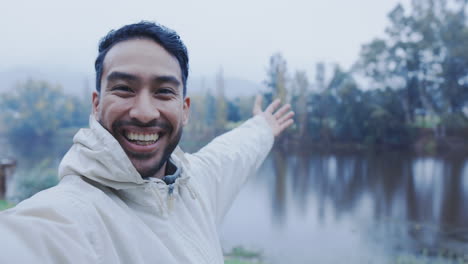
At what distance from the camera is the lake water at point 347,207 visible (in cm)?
344

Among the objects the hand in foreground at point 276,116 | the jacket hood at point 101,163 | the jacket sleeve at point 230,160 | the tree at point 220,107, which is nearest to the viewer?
the jacket hood at point 101,163

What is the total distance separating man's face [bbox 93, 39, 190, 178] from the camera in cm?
53

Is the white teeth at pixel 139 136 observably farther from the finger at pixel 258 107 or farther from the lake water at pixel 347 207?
the lake water at pixel 347 207

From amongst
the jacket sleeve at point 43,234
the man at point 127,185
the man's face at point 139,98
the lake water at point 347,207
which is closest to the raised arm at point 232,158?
the man at point 127,185

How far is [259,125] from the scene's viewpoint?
111cm

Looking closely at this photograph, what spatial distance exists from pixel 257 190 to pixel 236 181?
4713mm

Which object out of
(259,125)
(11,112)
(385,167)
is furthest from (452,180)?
(11,112)

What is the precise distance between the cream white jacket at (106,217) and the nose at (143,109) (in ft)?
0.20

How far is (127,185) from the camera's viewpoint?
471 millimetres

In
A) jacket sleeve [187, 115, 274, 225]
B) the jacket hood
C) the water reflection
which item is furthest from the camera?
the water reflection

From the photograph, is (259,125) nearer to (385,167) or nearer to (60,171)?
(60,171)

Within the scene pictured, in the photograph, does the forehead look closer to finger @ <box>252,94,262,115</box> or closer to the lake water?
finger @ <box>252,94,262,115</box>

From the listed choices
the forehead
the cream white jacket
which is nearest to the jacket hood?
the cream white jacket

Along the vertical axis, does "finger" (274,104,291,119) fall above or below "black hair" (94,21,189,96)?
below
